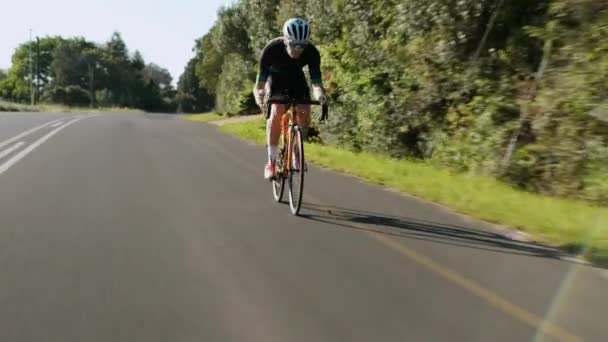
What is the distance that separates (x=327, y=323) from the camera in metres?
Answer: 4.54

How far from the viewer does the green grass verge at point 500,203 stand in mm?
7247

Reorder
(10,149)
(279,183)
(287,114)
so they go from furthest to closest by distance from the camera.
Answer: (10,149) < (279,183) < (287,114)

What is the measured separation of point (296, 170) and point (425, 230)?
1645mm

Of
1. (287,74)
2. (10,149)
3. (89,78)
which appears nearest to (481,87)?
(287,74)

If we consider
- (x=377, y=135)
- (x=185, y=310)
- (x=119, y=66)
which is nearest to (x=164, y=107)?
(x=119, y=66)

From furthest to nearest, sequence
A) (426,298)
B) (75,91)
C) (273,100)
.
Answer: (75,91), (273,100), (426,298)

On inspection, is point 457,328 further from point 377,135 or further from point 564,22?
point 377,135

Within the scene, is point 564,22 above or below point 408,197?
above

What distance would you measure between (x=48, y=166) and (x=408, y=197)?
6522 millimetres

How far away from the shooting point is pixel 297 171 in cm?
828

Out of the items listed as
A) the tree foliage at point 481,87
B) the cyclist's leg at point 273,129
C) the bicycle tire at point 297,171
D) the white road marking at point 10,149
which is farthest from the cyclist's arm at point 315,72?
the white road marking at point 10,149

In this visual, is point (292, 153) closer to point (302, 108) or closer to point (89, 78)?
point (302, 108)

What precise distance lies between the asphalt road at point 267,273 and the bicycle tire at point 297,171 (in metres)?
0.15

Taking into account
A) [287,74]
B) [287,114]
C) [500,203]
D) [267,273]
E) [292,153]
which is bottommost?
[267,273]
